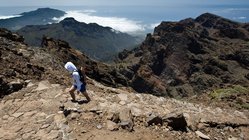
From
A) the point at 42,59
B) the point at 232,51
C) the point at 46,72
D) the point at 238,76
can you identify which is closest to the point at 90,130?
the point at 46,72

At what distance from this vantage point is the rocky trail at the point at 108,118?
48.1 ft

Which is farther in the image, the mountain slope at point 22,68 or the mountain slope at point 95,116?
the mountain slope at point 22,68

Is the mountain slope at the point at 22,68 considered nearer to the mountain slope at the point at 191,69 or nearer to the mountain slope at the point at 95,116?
the mountain slope at the point at 95,116

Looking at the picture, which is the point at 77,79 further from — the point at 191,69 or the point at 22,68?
the point at 191,69

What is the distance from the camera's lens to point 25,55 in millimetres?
26484

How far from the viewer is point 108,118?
15.4 metres

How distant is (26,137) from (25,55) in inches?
512

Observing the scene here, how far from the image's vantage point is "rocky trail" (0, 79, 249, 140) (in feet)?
48.1

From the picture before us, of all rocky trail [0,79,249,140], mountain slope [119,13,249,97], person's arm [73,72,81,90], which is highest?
person's arm [73,72,81,90]

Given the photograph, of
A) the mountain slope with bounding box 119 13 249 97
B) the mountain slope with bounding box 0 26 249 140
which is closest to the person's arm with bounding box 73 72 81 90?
the mountain slope with bounding box 0 26 249 140

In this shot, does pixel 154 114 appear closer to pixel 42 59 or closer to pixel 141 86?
pixel 42 59

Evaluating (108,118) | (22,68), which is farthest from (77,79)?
(22,68)

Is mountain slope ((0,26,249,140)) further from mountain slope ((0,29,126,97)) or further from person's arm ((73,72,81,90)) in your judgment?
person's arm ((73,72,81,90))

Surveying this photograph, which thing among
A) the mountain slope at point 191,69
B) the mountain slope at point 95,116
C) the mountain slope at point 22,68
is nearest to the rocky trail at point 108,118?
the mountain slope at point 95,116
